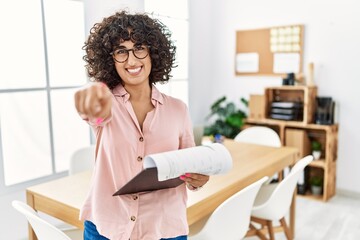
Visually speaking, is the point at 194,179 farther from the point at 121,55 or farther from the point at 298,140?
the point at 298,140

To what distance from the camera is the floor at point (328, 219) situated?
2.80m

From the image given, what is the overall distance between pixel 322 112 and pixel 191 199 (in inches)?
95.7

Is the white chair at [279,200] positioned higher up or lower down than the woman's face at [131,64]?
lower down

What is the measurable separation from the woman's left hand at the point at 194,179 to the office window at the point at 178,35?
2824 mm

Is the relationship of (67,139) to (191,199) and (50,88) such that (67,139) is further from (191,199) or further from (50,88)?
(191,199)

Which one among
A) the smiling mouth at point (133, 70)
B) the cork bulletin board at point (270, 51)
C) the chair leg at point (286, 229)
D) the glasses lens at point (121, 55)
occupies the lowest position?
the chair leg at point (286, 229)

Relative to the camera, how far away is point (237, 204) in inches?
63.7

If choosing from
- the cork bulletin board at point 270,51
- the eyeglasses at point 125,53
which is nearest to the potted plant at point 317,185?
the cork bulletin board at point 270,51

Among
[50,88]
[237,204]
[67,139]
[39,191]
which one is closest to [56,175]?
[67,139]

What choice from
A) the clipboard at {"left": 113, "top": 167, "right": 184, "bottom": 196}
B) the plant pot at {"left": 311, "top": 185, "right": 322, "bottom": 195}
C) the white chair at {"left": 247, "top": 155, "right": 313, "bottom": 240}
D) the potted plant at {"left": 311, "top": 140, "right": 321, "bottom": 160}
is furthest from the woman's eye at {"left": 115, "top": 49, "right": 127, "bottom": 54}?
the plant pot at {"left": 311, "top": 185, "right": 322, "bottom": 195}

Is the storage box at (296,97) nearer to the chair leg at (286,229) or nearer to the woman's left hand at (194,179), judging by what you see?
the chair leg at (286,229)

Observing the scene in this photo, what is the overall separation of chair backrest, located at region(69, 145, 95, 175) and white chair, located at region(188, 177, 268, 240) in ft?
3.21

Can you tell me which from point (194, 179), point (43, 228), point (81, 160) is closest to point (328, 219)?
point (81, 160)

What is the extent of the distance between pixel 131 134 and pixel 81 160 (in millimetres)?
1471
